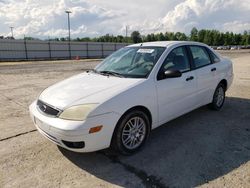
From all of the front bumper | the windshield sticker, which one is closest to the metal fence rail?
the windshield sticker

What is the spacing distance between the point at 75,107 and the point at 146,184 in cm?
130

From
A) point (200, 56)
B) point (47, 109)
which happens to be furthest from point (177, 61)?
point (47, 109)

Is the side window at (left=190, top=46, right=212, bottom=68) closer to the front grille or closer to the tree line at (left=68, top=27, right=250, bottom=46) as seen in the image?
the front grille

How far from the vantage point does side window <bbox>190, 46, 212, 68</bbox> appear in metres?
4.89

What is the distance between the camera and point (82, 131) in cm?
306

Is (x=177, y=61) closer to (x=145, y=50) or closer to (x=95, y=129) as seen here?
(x=145, y=50)

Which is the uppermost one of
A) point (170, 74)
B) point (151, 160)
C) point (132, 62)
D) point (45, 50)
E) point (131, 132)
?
point (132, 62)

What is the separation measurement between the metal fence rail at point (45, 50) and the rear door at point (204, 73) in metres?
31.8

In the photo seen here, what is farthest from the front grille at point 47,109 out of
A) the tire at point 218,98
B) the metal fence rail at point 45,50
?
the metal fence rail at point 45,50

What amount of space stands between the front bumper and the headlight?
0.05m

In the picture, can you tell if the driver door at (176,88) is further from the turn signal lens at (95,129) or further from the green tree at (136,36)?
the green tree at (136,36)

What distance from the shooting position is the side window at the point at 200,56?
4.89m

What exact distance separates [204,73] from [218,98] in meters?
1.08

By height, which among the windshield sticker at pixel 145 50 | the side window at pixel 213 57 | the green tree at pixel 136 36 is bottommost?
the side window at pixel 213 57
